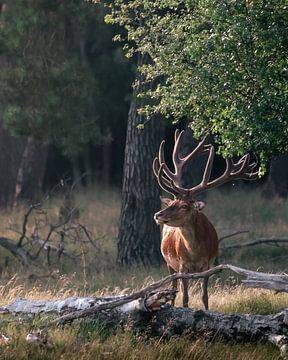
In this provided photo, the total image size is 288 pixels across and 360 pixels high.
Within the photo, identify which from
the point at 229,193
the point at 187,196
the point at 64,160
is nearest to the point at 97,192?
the point at 229,193

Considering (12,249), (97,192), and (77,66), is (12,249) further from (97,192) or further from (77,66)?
(97,192)

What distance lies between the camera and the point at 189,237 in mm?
12828

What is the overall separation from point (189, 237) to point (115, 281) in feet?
13.5

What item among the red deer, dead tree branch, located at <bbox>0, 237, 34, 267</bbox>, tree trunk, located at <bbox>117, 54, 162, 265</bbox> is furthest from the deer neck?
dead tree branch, located at <bbox>0, 237, 34, 267</bbox>

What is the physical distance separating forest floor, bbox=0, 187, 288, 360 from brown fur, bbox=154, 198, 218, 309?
0.48 m

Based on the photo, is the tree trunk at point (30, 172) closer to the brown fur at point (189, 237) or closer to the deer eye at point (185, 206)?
the brown fur at point (189, 237)

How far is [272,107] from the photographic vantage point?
11969 millimetres

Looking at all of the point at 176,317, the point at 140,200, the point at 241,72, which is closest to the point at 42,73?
the point at 140,200

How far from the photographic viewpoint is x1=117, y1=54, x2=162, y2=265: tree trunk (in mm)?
18188

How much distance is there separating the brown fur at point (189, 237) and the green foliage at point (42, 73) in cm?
827

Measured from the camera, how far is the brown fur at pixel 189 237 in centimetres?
1261

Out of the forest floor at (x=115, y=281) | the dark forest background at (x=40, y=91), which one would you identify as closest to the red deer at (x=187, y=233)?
the forest floor at (x=115, y=281)

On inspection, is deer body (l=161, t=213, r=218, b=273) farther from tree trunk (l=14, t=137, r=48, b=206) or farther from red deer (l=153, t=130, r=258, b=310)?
tree trunk (l=14, t=137, r=48, b=206)

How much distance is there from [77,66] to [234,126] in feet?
32.9
